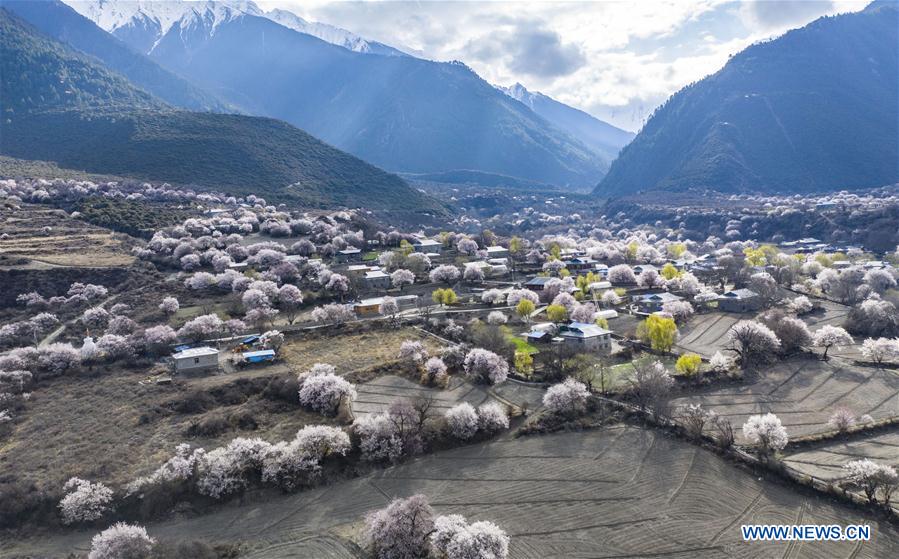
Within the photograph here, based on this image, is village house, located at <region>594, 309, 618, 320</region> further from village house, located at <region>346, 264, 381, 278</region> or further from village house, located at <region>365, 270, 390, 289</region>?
village house, located at <region>346, 264, 381, 278</region>

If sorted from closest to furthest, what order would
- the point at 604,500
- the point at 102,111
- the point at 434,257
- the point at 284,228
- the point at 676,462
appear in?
the point at 604,500 → the point at 676,462 → the point at 434,257 → the point at 284,228 → the point at 102,111

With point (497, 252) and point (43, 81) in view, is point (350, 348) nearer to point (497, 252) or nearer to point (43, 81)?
point (497, 252)

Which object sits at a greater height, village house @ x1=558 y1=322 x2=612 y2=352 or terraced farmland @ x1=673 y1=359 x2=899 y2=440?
village house @ x1=558 y1=322 x2=612 y2=352

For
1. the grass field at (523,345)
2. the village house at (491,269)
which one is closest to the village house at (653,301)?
the grass field at (523,345)

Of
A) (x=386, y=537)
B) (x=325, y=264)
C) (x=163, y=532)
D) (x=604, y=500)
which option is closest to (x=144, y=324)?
(x=325, y=264)

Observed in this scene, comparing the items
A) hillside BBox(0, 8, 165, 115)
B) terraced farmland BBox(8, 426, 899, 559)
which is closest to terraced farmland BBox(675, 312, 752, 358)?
terraced farmland BBox(8, 426, 899, 559)

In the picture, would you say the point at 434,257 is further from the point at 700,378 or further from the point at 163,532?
the point at 163,532
